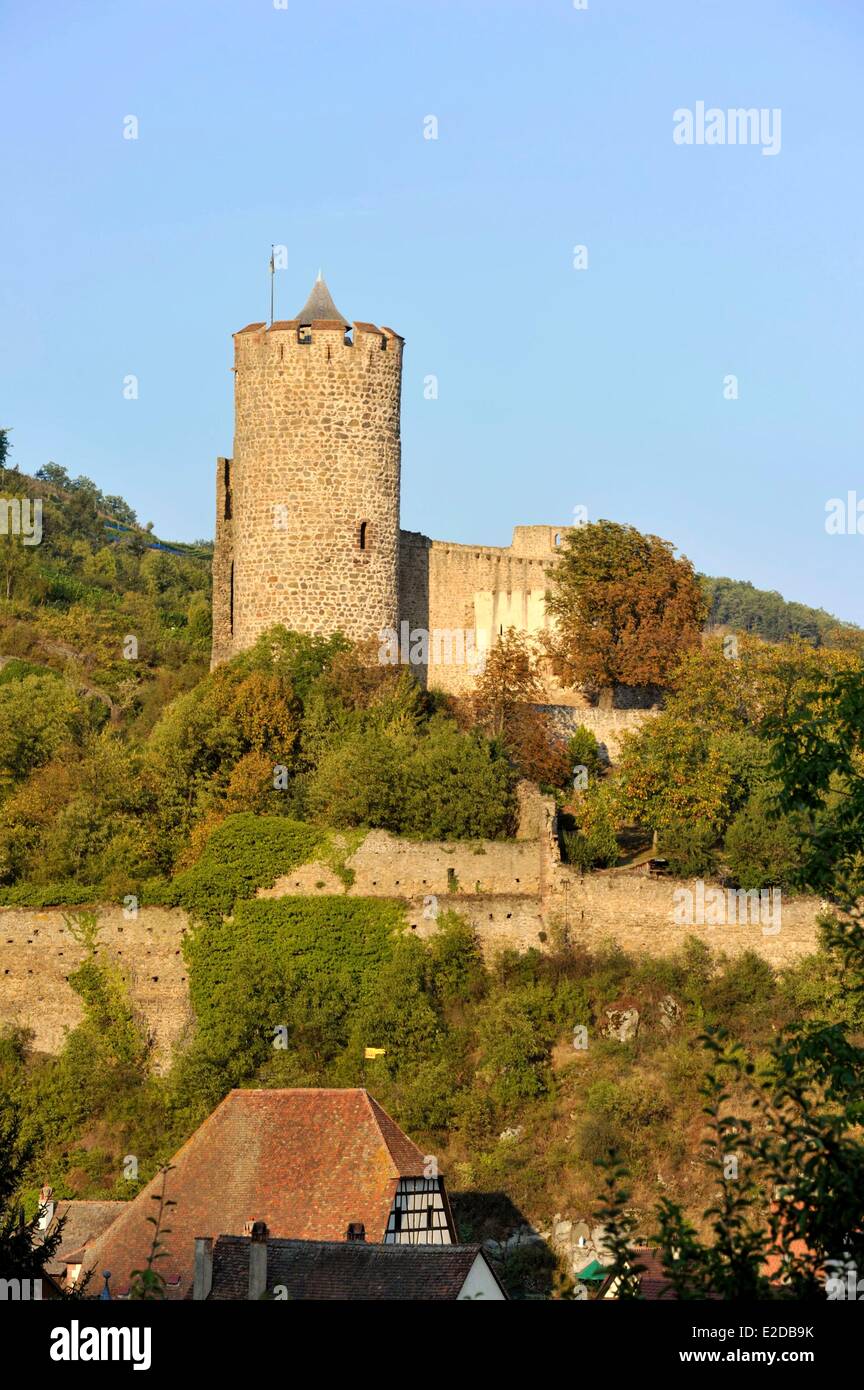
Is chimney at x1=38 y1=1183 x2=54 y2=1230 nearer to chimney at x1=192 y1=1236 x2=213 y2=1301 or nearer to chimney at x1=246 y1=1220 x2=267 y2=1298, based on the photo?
chimney at x1=192 y1=1236 x2=213 y2=1301

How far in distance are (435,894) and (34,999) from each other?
5.59m

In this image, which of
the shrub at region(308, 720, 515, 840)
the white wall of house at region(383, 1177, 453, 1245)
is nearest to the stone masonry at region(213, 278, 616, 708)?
the shrub at region(308, 720, 515, 840)

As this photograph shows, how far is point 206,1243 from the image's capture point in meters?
22.8

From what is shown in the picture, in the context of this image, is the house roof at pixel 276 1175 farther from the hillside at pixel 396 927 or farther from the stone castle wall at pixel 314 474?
the stone castle wall at pixel 314 474

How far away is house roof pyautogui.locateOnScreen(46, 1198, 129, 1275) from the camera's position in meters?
25.8

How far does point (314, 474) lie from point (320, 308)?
292 centimetres

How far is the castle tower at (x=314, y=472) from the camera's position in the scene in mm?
35500

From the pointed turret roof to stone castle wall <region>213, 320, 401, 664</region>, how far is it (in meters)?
0.34

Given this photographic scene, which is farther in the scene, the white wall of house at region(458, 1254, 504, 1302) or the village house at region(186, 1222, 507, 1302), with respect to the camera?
the white wall of house at region(458, 1254, 504, 1302)

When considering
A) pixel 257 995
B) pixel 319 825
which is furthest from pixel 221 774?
pixel 257 995

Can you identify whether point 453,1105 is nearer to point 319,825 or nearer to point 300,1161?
point 300,1161

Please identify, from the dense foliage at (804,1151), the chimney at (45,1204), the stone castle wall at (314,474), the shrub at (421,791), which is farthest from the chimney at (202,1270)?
the stone castle wall at (314,474)

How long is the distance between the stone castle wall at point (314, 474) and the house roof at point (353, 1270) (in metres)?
14.1
